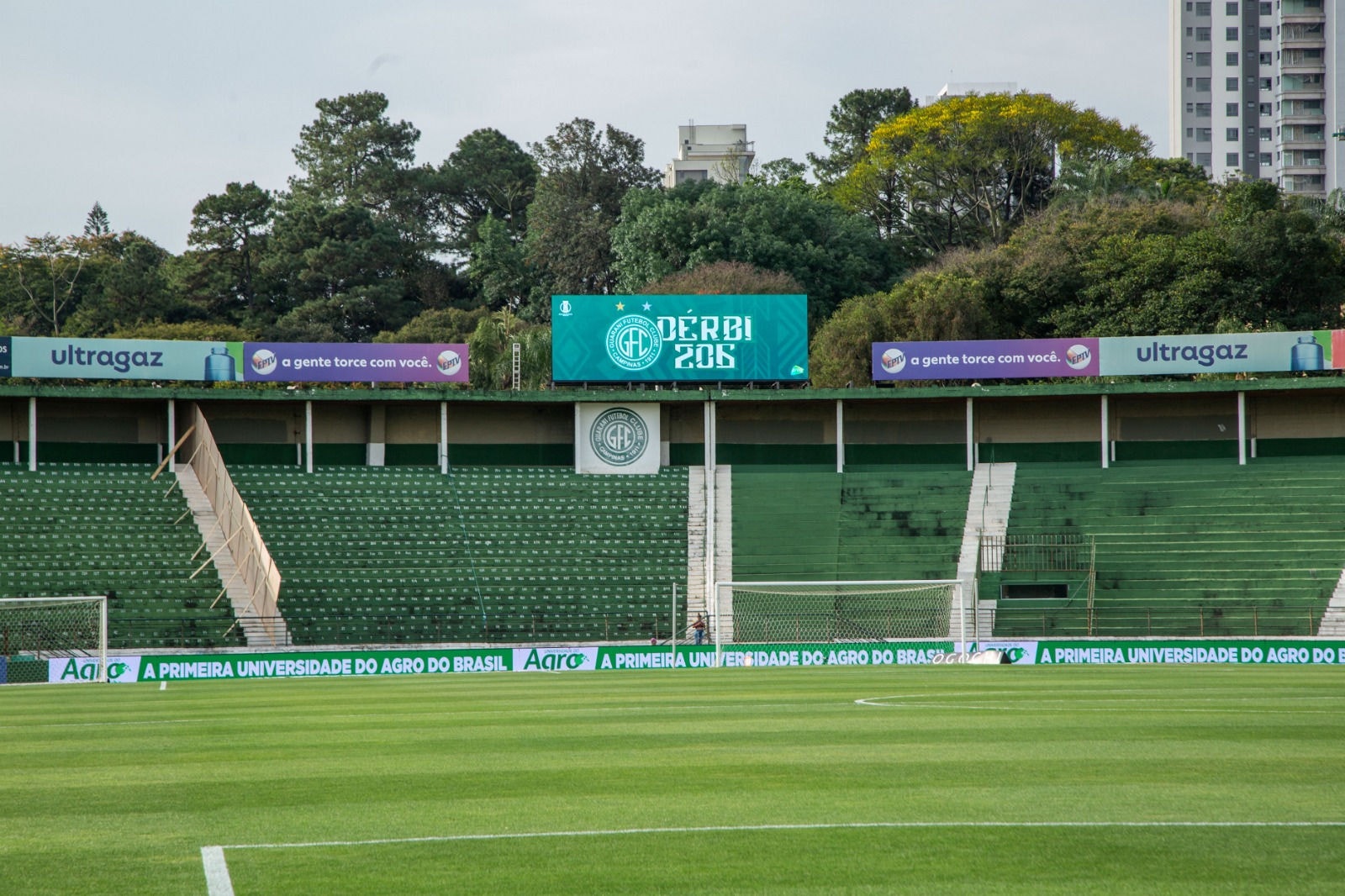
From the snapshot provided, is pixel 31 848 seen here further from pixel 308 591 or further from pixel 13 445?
pixel 13 445

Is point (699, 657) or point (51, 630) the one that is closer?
point (699, 657)

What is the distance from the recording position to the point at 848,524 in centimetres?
4353

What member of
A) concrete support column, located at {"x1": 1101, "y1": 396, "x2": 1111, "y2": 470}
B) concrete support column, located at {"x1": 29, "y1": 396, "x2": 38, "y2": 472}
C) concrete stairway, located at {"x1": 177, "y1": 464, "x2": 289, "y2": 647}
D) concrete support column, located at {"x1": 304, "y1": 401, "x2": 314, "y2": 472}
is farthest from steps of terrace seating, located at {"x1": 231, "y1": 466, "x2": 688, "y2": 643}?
concrete support column, located at {"x1": 1101, "y1": 396, "x2": 1111, "y2": 470}

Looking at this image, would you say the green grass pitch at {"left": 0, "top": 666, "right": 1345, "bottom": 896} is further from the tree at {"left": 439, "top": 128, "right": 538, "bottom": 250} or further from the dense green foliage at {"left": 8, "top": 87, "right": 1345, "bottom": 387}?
the tree at {"left": 439, "top": 128, "right": 538, "bottom": 250}

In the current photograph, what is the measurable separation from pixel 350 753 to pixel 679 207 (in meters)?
55.5

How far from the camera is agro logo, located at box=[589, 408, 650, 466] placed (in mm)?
47719

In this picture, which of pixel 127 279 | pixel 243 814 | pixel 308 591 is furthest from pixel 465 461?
pixel 243 814

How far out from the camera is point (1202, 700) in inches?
634

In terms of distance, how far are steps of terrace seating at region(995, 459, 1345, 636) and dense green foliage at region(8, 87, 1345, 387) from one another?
44.3ft

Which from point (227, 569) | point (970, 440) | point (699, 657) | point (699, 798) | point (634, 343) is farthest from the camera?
point (970, 440)

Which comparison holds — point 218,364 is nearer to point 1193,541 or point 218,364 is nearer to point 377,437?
point 377,437

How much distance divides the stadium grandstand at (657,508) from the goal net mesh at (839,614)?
1324mm

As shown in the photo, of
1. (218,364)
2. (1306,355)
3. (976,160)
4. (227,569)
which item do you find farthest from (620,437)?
(976,160)

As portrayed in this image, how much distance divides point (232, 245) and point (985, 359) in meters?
47.9
